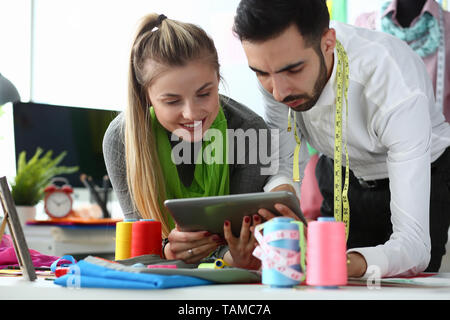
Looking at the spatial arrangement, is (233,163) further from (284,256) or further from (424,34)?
(424,34)

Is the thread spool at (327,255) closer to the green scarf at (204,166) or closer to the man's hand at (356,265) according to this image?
the man's hand at (356,265)

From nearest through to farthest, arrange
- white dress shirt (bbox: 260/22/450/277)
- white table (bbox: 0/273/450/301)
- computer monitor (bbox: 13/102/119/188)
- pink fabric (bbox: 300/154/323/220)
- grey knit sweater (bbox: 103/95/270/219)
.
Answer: white table (bbox: 0/273/450/301), white dress shirt (bbox: 260/22/450/277), grey knit sweater (bbox: 103/95/270/219), pink fabric (bbox: 300/154/323/220), computer monitor (bbox: 13/102/119/188)

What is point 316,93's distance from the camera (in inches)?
64.6

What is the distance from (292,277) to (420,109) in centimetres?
72

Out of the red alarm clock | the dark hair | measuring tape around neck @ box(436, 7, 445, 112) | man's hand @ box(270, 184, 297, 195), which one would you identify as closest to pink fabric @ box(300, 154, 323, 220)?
measuring tape around neck @ box(436, 7, 445, 112)

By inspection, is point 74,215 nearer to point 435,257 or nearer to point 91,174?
point 91,174

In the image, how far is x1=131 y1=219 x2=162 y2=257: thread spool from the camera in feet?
4.98

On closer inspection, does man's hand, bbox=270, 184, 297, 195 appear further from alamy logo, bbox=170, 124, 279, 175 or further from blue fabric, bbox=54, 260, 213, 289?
blue fabric, bbox=54, 260, 213, 289

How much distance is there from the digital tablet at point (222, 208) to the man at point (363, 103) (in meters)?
0.04

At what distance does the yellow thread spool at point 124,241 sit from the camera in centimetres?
155

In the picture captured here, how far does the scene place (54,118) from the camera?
12.4 feet

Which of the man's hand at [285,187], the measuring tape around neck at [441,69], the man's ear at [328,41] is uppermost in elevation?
the measuring tape around neck at [441,69]

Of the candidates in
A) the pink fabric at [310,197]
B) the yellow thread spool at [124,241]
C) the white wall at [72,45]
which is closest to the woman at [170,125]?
the yellow thread spool at [124,241]
